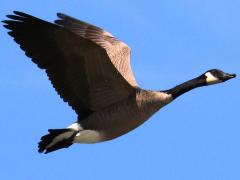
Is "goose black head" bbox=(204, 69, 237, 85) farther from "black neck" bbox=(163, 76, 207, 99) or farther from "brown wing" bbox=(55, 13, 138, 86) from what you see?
"brown wing" bbox=(55, 13, 138, 86)

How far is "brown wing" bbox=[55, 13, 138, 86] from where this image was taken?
15.0 metres

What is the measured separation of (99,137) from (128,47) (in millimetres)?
2698

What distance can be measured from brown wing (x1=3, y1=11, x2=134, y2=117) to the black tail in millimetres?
707

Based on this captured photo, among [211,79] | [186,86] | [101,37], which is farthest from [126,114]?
[101,37]

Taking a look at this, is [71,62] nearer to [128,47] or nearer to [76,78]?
[76,78]

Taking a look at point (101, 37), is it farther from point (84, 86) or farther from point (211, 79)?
point (211, 79)

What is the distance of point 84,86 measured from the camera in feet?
44.5

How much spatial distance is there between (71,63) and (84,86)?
531 millimetres

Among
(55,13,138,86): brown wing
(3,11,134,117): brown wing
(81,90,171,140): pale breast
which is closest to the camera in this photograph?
(3,11,134,117): brown wing

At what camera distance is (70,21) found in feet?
50.1

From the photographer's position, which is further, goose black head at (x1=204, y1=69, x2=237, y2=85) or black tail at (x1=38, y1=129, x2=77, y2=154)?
goose black head at (x1=204, y1=69, x2=237, y2=85)

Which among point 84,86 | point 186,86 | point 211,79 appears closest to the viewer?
point 84,86

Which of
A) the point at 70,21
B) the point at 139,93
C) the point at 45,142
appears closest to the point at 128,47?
the point at 70,21

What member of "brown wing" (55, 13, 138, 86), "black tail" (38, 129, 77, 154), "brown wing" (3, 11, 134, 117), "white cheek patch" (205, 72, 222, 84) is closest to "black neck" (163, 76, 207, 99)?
"white cheek patch" (205, 72, 222, 84)
